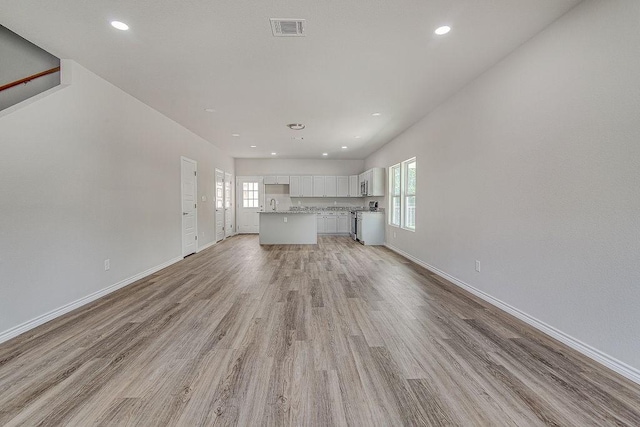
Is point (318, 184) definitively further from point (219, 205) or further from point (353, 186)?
point (219, 205)

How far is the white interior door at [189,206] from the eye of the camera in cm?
539

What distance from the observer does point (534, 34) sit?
2473 mm

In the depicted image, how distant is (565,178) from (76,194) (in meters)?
4.73

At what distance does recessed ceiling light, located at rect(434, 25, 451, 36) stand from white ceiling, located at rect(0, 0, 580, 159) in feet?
0.14

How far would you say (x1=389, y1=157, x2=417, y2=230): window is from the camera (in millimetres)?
5688

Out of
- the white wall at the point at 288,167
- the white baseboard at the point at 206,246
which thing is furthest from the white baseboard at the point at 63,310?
the white wall at the point at 288,167

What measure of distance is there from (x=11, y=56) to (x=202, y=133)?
124 inches

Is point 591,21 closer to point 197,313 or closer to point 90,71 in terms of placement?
point 197,313

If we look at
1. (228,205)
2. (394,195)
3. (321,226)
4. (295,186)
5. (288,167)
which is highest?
(288,167)

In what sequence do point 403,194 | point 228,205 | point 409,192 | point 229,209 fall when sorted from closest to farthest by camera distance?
point 409,192 < point 403,194 < point 228,205 < point 229,209

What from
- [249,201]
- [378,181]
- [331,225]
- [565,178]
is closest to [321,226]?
[331,225]

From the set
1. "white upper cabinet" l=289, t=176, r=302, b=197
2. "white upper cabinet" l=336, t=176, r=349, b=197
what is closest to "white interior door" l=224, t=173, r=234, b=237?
"white upper cabinet" l=289, t=176, r=302, b=197

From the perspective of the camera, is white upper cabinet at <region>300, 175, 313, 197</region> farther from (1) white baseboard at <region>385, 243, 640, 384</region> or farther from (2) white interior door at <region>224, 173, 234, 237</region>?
(1) white baseboard at <region>385, 243, 640, 384</region>

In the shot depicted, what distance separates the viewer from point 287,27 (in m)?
2.35
